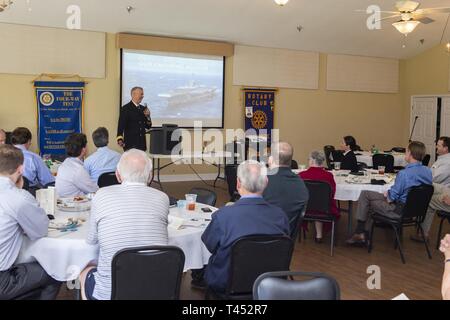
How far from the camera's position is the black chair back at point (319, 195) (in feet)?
18.2

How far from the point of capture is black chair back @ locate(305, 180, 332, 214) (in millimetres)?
5539

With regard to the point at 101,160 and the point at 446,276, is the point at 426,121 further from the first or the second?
the point at 446,276

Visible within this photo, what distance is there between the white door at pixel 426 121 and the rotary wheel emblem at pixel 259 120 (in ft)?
14.7

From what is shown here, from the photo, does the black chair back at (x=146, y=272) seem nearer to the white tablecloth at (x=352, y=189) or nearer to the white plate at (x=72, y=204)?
the white plate at (x=72, y=204)

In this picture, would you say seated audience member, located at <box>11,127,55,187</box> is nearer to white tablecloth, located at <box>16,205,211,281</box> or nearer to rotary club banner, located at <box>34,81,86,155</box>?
white tablecloth, located at <box>16,205,211,281</box>

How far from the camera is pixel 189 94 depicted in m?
11.0

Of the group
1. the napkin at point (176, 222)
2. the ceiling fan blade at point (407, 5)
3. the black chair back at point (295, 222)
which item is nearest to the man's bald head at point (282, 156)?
the black chair back at point (295, 222)

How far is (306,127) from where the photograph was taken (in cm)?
1261

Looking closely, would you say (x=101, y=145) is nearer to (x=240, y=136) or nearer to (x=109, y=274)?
(x=109, y=274)

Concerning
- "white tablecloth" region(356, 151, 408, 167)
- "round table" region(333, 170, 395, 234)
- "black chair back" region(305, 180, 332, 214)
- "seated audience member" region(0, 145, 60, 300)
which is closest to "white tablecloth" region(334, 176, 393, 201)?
"round table" region(333, 170, 395, 234)

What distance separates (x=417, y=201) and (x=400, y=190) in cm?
25

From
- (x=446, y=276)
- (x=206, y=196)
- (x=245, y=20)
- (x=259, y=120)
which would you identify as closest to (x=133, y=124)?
(x=245, y=20)

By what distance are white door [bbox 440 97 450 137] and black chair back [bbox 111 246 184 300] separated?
11.5 m

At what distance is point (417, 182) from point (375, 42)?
7.50 m
